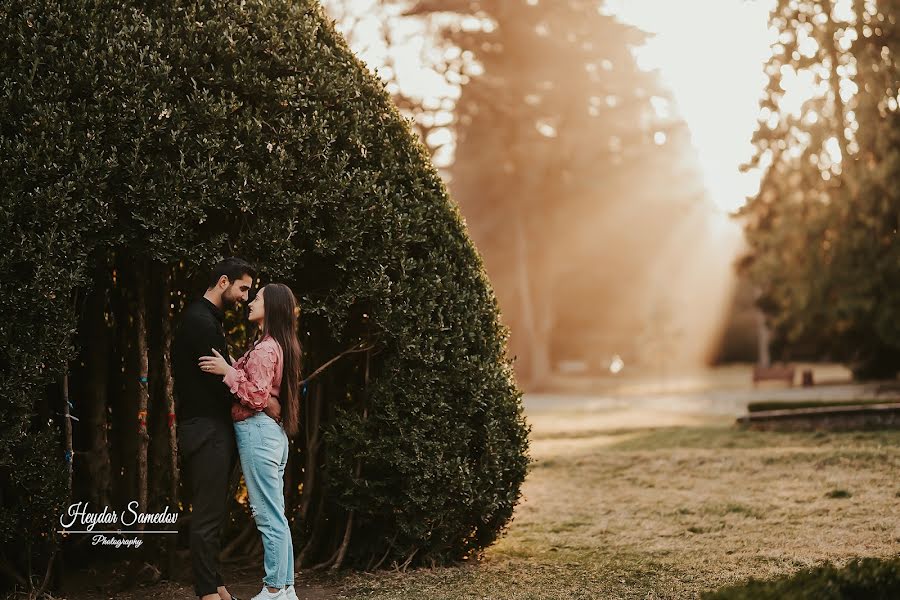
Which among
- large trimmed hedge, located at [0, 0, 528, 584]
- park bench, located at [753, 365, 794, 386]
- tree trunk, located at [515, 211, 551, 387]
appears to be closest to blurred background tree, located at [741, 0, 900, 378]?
park bench, located at [753, 365, 794, 386]

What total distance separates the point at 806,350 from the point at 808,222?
31.7 m

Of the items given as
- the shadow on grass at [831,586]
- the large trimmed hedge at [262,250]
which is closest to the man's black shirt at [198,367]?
the large trimmed hedge at [262,250]

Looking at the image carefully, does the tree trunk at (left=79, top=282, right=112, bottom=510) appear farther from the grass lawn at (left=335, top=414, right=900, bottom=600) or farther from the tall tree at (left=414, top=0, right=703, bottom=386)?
the tall tree at (left=414, top=0, right=703, bottom=386)

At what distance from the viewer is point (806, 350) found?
55781 mm

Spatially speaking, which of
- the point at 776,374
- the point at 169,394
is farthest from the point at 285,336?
the point at 776,374

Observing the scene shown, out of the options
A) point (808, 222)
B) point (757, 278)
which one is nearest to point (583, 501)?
point (808, 222)

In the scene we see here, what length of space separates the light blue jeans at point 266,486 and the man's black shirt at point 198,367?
207mm

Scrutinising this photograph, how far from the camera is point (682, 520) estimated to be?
32.5ft

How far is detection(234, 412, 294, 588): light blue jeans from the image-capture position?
20.8 ft

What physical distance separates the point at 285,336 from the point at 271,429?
61 cm

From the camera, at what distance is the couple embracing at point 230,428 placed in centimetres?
631

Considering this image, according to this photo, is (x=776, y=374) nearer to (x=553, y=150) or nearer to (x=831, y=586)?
(x=553, y=150)

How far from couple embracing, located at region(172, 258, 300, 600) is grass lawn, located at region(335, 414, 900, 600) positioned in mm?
1062

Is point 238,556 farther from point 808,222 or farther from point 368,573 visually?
point 808,222
